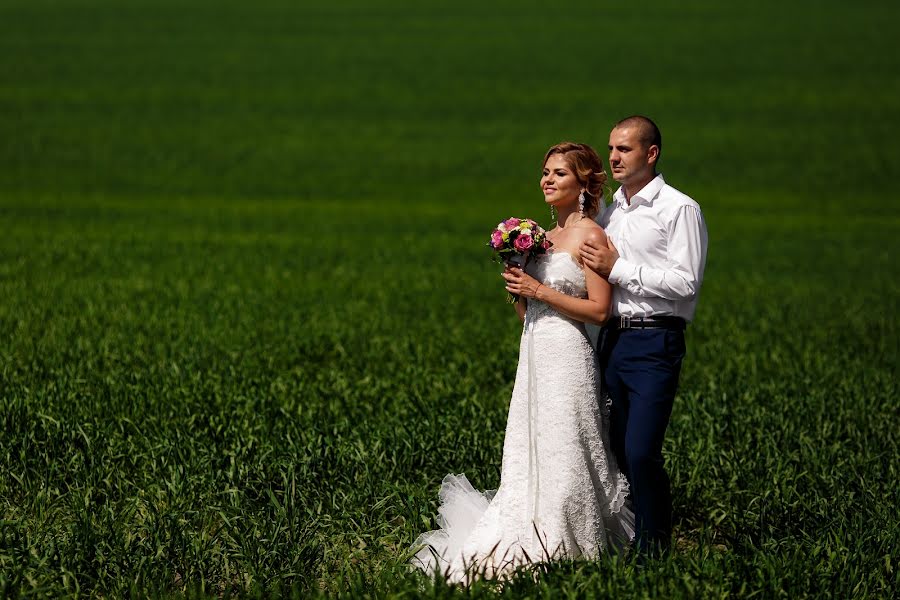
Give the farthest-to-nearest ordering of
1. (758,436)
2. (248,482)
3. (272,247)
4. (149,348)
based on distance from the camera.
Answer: (272,247) → (149,348) → (758,436) → (248,482)

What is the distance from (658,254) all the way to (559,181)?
2.19 feet

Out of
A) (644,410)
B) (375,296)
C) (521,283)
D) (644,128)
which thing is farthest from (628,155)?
(375,296)

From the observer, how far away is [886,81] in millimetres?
36250

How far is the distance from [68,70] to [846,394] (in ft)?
115

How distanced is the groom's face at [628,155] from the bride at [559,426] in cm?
10

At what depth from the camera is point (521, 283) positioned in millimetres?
5336

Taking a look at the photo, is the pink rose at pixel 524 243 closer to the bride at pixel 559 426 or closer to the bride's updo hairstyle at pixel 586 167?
the bride at pixel 559 426

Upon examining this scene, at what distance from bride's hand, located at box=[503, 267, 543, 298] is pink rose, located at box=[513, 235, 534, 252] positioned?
17 cm

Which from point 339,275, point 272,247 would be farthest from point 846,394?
point 272,247

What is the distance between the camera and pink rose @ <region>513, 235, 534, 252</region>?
5203 mm

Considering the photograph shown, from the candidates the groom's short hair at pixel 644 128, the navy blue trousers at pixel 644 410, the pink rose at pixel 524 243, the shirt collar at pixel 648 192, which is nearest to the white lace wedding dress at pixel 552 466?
the navy blue trousers at pixel 644 410

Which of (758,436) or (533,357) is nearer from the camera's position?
(533,357)

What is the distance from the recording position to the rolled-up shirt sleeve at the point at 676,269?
17.3 ft

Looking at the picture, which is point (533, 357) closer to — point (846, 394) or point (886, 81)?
point (846, 394)
